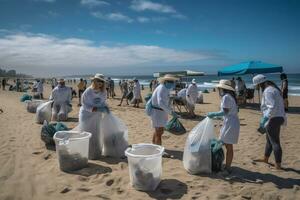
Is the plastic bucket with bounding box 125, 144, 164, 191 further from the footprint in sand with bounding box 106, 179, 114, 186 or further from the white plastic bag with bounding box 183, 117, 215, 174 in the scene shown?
the white plastic bag with bounding box 183, 117, 215, 174

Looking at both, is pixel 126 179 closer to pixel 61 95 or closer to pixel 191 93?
pixel 61 95

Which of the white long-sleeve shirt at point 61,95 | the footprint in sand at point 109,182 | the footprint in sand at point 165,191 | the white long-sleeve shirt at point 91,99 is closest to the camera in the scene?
the footprint in sand at point 165,191

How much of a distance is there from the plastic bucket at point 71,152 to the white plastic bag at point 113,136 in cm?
61

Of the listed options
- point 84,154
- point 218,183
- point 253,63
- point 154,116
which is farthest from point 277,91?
point 253,63

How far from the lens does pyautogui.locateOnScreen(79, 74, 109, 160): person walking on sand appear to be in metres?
5.41

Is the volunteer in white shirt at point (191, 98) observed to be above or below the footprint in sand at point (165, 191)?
above

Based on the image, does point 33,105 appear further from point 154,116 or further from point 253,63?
point 253,63

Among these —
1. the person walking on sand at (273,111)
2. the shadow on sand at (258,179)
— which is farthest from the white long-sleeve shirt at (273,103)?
the shadow on sand at (258,179)

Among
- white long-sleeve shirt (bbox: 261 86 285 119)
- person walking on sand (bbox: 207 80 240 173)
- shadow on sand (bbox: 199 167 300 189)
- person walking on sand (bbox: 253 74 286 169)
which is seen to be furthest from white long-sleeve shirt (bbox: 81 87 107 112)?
white long-sleeve shirt (bbox: 261 86 285 119)

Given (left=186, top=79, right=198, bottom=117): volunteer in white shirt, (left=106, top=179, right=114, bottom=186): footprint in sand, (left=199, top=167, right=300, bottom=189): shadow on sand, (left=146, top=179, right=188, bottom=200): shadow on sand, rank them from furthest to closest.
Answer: (left=186, top=79, right=198, bottom=117): volunteer in white shirt → (left=199, top=167, right=300, bottom=189): shadow on sand → (left=106, top=179, right=114, bottom=186): footprint in sand → (left=146, top=179, right=188, bottom=200): shadow on sand

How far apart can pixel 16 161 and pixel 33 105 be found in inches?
257

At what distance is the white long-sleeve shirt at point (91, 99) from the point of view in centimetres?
541

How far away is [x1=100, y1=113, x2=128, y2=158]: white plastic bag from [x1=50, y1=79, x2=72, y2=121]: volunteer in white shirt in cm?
450

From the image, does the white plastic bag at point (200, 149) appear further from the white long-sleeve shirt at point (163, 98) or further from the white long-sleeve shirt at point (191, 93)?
the white long-sleeve shirt at point (191, 93)
